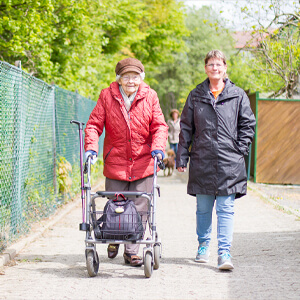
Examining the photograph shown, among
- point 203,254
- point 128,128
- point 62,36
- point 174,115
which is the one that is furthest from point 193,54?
point 128,128

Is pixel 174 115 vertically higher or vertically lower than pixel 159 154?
higher

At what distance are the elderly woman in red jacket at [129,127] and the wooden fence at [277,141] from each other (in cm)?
858

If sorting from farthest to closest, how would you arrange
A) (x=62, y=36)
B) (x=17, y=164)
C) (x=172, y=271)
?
(x=62, y=36)
(x=17, y=164)
(x=172, y=271)

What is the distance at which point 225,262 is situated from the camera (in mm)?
5348

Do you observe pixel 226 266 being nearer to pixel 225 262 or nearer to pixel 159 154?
pixel 225 262

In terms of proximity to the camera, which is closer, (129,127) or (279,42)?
(129,127)

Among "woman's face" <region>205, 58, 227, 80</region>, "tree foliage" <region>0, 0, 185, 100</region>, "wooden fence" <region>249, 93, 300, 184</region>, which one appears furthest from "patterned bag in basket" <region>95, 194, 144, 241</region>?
"wooden fence" <region>249, 93, 300, 184</region>

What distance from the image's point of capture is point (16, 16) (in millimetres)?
11188

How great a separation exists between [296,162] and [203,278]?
9188 mm

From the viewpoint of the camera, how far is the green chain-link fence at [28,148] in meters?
6.49

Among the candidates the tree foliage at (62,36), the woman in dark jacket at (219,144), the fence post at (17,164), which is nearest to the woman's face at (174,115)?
the tree foliage at (62,36)

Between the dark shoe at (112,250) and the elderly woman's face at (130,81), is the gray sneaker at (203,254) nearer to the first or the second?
the dark shoe at (112,250)

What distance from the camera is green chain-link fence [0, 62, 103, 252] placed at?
21.3 feet

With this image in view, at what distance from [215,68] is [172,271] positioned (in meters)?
1.96
